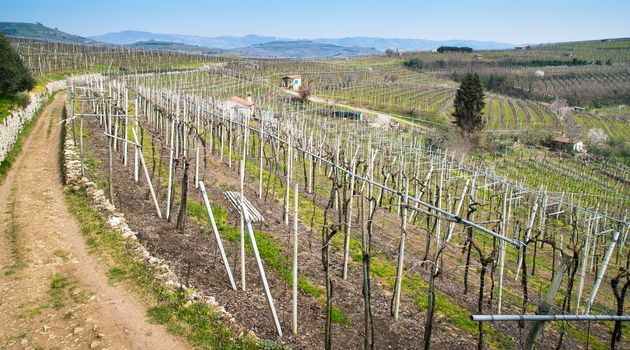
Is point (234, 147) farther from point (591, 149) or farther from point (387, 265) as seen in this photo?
point (591, 149)

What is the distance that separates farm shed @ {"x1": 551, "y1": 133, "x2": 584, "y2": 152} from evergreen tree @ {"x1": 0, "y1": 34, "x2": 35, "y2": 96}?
55.8m

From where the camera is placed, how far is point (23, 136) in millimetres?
21500

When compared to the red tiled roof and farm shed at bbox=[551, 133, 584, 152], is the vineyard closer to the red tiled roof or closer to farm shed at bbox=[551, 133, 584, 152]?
farm shed at bbox=[551, 133, 584, 152]

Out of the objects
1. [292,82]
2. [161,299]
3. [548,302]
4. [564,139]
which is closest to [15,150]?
[161,299]

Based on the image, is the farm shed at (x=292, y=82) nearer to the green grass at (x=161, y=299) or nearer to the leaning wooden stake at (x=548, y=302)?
the green grass at (x=161, y=299)

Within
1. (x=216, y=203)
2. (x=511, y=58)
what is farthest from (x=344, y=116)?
(x=511, y=58)

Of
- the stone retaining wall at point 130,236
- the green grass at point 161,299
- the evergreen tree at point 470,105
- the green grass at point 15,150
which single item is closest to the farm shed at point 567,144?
the evergreen tree at point 470,105

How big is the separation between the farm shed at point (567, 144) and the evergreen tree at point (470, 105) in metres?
11.7

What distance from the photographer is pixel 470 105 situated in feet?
168

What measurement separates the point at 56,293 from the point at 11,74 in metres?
23.3

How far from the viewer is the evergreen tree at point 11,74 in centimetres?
2585

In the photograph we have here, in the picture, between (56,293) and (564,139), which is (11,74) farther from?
(564,139)

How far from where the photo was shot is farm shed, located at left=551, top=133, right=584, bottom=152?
54.2m

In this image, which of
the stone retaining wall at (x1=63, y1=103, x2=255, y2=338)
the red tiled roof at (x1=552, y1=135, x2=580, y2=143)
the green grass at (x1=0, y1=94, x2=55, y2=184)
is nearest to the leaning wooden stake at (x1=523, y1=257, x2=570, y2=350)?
the stone retaining wall at (x1=63, y1=103, x2=255, y2=338)
